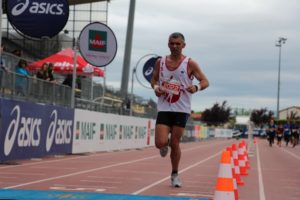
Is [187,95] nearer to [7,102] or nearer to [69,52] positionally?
[7,102]

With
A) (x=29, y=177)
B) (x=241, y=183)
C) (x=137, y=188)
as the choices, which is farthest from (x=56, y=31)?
(x=241, y=183)

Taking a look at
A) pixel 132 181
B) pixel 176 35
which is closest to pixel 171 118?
pixel 176 35

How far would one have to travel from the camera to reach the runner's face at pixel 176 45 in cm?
967

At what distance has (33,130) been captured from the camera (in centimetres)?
1630

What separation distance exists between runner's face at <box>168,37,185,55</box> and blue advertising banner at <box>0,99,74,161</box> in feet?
19.1

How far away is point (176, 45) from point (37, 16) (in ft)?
10.8

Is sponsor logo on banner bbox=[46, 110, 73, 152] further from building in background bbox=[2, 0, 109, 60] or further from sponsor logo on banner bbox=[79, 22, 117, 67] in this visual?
building in background bbox=[2, 0, 109, 60]

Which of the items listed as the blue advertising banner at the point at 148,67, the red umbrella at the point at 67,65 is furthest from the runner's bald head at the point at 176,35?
the red umbrella at the point at 67,65

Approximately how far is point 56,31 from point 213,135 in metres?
66.8

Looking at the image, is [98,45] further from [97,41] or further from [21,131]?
[21,131]

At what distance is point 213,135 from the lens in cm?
7788

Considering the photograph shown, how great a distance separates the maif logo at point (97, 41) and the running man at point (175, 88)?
25.8 feet

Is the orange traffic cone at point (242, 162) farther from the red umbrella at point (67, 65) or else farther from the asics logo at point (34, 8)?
the red umbrella at point (67, 65)

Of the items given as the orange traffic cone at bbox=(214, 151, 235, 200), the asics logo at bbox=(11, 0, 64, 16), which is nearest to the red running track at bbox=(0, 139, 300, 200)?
the orange traffic cone at bbox=(214, 151, 235, 200)
